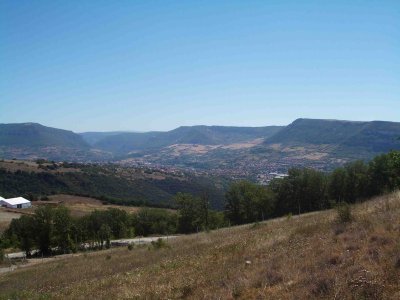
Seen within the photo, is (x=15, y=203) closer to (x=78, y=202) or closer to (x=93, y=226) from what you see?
(x=78, y=202)

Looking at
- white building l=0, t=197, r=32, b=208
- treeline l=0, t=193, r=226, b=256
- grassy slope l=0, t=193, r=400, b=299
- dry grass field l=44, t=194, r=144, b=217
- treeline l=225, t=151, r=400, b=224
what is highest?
grassy slope l=0, t=193, r=400, b=299

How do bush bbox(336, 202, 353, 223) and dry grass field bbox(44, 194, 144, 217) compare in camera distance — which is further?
dry grass field bbox(44, 194, 144, 217)

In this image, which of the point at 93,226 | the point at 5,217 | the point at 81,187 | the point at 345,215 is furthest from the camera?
the point at 81,187

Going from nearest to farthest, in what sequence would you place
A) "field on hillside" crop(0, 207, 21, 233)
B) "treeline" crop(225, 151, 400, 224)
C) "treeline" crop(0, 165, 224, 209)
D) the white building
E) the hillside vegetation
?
"treeline" crop(225, 151, 400, 224)
"field on hillside" crop(0, 207, 21, 233)
the white building
"treeline" crop(0, 165, 224, 209)
the hillside vegetation

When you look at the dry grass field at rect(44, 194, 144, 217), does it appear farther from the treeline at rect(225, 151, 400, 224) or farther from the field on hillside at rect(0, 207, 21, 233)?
the treeline at rect(225, 151, 400, 224)

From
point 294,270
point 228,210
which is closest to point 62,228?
point 228,210

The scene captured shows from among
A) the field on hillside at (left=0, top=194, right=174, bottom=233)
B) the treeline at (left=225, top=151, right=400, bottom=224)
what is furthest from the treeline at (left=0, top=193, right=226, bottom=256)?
the field on hillside at (left=0, top=194, right=174, bottom=233)

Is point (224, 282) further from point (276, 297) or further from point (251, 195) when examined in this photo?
point (251, 195)

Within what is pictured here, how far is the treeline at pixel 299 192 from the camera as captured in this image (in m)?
70.4

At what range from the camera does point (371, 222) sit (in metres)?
11.7

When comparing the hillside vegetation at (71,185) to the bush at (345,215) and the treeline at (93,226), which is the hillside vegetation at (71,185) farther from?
the bush at (345,215)

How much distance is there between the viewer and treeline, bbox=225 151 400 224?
70.4 meters

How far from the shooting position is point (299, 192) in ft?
249

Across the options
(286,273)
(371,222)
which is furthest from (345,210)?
(286,273)
